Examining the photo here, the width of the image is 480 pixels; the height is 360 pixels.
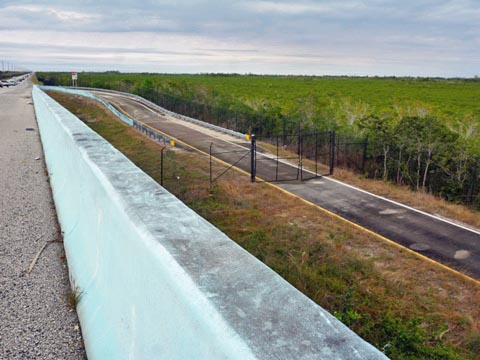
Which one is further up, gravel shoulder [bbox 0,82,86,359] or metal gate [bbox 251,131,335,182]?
gravel shoulder [bbox 0,82,86,359]

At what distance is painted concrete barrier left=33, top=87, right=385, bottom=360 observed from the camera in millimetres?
2342

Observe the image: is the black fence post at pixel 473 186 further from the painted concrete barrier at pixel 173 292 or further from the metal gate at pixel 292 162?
the painted concrete barrier at pixel 173 292

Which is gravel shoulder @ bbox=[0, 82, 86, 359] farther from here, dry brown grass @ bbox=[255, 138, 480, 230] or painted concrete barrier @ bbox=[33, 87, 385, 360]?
dry brown grass @ bbox=[255, 138, 480, 230]

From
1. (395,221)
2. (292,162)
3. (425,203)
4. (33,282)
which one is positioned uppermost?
(33,282)

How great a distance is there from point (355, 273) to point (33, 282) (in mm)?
6748

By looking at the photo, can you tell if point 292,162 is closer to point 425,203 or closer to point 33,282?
point 425,203

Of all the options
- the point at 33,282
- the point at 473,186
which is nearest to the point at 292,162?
the point at 473,186

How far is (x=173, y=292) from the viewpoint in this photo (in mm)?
3006

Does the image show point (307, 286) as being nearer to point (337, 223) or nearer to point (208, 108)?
point (337, 223)

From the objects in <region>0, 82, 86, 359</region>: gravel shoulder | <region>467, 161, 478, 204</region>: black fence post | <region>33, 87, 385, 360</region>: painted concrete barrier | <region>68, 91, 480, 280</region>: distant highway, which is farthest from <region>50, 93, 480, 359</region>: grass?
<region>467, 161, 478, 204</region>: black fence post

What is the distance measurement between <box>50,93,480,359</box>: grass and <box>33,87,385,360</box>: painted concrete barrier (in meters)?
3.90

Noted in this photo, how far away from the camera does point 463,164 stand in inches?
819

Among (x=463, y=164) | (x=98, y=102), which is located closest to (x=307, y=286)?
(x=463, y=164)

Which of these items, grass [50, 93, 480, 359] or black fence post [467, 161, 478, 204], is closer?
grass [50, 93, 480, 359]
